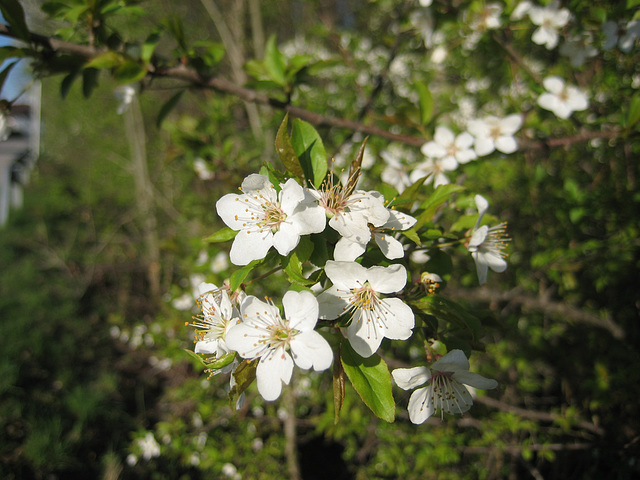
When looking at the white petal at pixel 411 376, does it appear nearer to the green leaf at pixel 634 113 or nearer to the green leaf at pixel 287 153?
the green leaf at pixel 287 153

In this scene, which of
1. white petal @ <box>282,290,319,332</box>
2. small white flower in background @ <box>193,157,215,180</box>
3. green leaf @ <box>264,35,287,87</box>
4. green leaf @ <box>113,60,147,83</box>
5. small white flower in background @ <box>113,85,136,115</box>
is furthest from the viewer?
small white flower in background @ <box>193,157,215,180</box>

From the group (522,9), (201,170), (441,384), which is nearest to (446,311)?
(441,384)

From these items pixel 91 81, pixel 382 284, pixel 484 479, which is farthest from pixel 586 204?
pixel 91 81

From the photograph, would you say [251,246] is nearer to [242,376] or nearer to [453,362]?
[242,376]

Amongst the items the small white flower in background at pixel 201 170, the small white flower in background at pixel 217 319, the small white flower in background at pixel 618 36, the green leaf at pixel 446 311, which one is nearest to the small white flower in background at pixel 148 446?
the small white flower in background at pixel 201 170

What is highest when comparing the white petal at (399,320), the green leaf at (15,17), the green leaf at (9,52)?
the green leaf at (15,17)

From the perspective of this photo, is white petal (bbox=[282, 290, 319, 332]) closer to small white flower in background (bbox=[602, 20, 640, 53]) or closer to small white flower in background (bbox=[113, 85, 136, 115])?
small white flower in background (bbox=[113, 85, 136, 115])

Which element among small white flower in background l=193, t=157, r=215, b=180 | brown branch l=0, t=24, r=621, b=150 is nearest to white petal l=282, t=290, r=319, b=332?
brown branch l=0, t=24, r=621, b=150
